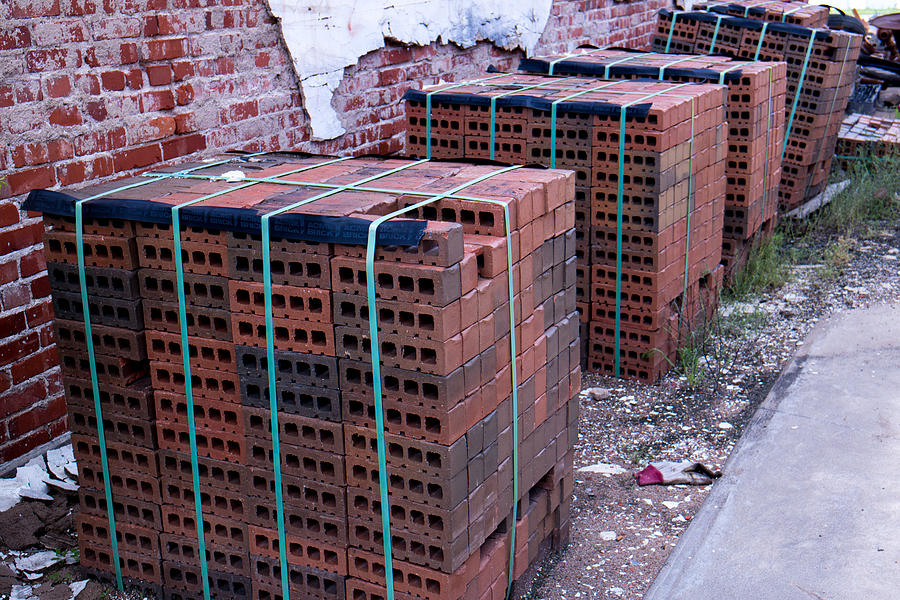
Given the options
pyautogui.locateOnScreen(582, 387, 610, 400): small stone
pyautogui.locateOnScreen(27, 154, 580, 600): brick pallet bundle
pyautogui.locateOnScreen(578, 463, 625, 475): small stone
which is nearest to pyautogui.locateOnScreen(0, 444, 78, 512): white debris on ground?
pyautogui.locateOnScreen(27, 154, 580, 600): brick pallet bundle

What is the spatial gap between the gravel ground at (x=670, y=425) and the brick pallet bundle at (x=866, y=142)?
250 cm

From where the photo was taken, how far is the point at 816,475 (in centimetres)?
533

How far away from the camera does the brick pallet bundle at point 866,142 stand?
11.2m

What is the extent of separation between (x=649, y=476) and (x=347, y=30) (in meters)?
4.07

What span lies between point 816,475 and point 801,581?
1.08 m

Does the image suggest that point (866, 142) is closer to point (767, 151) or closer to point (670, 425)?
point (767, 151)

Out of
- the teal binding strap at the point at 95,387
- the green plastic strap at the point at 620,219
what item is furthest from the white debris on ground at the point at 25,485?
the green plastic strap at the point at 620,219

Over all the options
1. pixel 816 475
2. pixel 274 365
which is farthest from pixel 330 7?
pixel 816 475

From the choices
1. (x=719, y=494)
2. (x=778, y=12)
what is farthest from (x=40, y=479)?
(x=778, y=12)

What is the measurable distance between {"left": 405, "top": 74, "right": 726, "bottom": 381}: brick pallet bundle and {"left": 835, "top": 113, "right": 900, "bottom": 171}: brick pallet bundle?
5172mm

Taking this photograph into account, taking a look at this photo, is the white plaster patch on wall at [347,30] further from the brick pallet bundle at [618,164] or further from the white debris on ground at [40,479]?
the white debris on ground at [40,479]

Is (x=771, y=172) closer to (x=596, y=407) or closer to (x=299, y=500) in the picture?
(x=596, y=407)

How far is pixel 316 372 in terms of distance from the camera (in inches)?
144

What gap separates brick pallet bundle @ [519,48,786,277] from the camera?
7.69 meters
